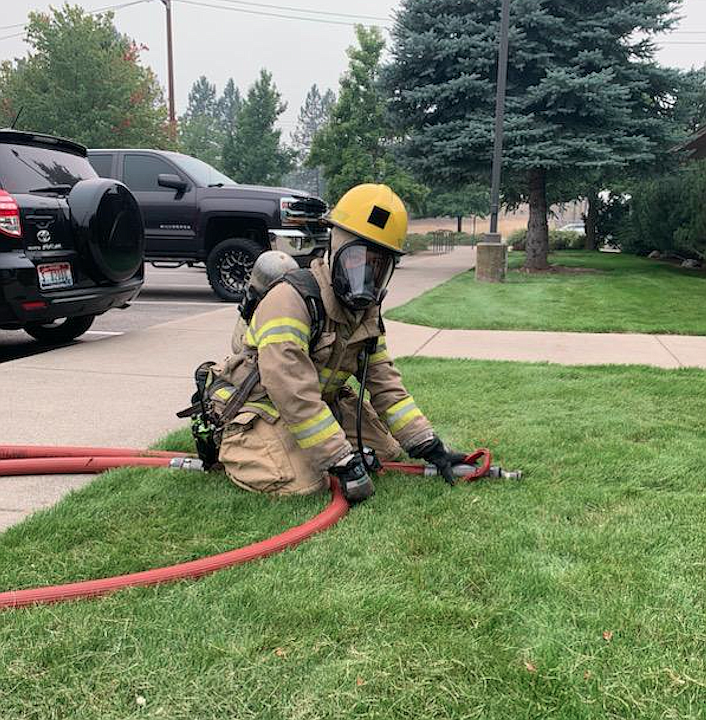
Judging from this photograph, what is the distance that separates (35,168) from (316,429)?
428 centimetres

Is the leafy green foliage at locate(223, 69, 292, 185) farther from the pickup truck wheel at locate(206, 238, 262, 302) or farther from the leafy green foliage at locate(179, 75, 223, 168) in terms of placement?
the pickup truck wheel at locate(206, 238, 262, 302)

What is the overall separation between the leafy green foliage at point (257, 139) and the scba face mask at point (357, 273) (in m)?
40.9

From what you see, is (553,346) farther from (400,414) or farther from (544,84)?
(544,84)

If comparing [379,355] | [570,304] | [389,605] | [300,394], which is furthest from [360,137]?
[389,605]

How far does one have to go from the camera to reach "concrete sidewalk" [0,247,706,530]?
3842 mm

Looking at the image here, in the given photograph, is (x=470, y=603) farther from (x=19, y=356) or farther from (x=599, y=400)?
(x=19, y=356)

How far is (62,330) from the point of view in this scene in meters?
6.77

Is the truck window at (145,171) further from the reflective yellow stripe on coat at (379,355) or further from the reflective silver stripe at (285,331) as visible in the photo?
the reflective silver stripe at (285,331)

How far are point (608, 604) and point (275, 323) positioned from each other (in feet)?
5.18

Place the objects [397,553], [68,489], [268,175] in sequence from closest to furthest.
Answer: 1. [397,553]
2. [68,489]
3. [268,175]

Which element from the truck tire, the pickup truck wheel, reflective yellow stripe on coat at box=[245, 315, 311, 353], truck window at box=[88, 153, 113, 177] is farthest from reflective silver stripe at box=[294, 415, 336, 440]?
truck window at box=[88, 153, 113, 177]

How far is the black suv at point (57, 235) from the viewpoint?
5293mm

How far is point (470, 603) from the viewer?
7.09ft

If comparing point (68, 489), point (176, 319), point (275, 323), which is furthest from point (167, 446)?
point (176, 319)
